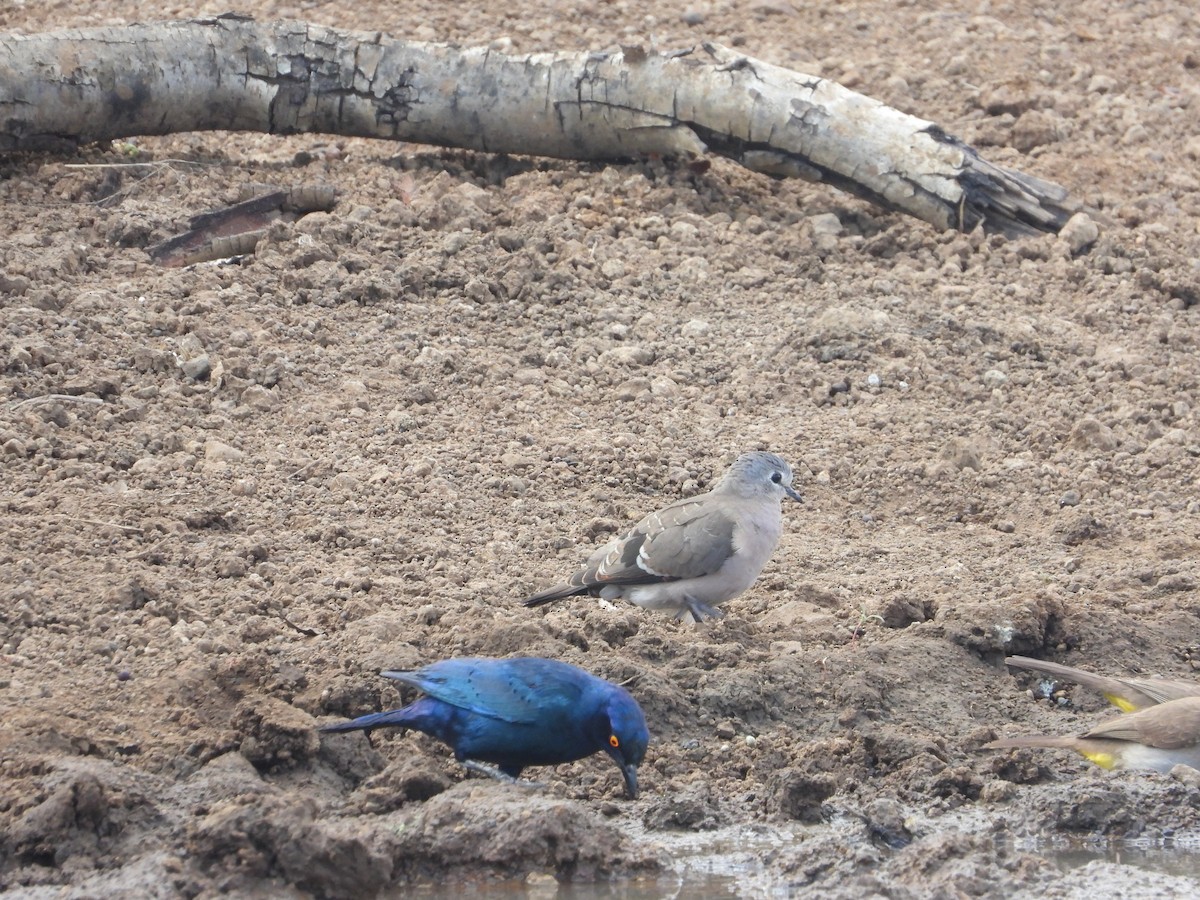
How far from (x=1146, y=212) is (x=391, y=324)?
505cm

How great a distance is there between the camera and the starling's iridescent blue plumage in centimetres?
549

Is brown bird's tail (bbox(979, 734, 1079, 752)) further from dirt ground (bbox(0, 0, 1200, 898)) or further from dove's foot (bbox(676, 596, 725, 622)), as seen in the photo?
dove's foot (bbox(676, 596, 725, 622))

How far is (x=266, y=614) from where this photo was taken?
668 cm

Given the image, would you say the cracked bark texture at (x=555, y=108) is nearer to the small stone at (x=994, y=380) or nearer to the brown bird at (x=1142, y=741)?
the small stone at (x=994, y=380)

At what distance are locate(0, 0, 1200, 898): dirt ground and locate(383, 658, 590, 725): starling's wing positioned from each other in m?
0.27

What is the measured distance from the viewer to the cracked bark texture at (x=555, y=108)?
32.7 ft

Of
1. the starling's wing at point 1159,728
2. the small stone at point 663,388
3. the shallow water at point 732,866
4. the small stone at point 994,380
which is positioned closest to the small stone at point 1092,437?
the small stone at point 994,380

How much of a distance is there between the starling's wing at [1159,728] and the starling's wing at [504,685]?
1923mm

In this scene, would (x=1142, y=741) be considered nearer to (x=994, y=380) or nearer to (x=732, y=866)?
(x=732, y=866)

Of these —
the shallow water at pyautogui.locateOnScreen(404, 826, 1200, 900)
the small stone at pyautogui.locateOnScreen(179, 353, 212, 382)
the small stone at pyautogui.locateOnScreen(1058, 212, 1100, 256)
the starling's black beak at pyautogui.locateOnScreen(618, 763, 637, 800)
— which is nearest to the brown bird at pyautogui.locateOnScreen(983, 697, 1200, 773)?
the shallow water at pyautogui.locateOnScreen(404, 826, 1200, 900)

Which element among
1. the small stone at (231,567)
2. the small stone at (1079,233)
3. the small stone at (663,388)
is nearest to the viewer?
the small stone at (231,567)

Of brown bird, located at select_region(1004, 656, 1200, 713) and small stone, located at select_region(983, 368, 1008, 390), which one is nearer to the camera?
brown bird, located at select_region(1004, 656, 1200, 713)

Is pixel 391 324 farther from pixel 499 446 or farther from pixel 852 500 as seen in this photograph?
pixel 852 500

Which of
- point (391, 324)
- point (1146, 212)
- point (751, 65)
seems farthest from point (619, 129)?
point (1146, 212)
